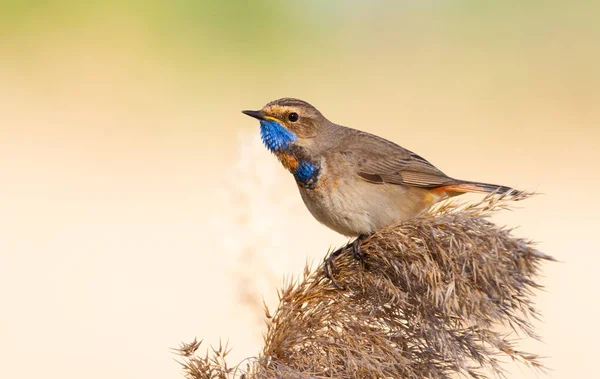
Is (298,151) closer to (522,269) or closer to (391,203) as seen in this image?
(391,203)

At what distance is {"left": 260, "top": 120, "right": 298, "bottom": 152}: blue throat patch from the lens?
4.81 metres

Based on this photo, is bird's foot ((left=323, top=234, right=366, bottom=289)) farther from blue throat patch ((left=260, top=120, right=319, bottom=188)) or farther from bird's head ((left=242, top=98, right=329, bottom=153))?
bird's head ((left=242, top=98, right=329, bottom=153))

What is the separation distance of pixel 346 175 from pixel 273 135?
44cm

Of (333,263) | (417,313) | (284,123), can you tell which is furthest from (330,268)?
(284,123)

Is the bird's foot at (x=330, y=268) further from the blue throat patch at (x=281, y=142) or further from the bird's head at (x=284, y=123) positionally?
the bird's head at (x=284, y=123)

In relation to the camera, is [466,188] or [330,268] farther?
[466,188]

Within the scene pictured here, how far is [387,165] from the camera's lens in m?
5.10

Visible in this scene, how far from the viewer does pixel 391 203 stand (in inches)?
193

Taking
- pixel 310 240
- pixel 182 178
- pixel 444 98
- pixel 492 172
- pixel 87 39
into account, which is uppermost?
pixel 87 39

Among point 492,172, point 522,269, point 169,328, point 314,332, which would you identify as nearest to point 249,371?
point 314,332

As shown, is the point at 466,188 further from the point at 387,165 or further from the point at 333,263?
the point at 333,263

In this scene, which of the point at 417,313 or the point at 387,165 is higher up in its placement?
the point at 387,165

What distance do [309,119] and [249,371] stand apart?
2216 mm

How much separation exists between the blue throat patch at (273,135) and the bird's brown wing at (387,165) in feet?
1.21
